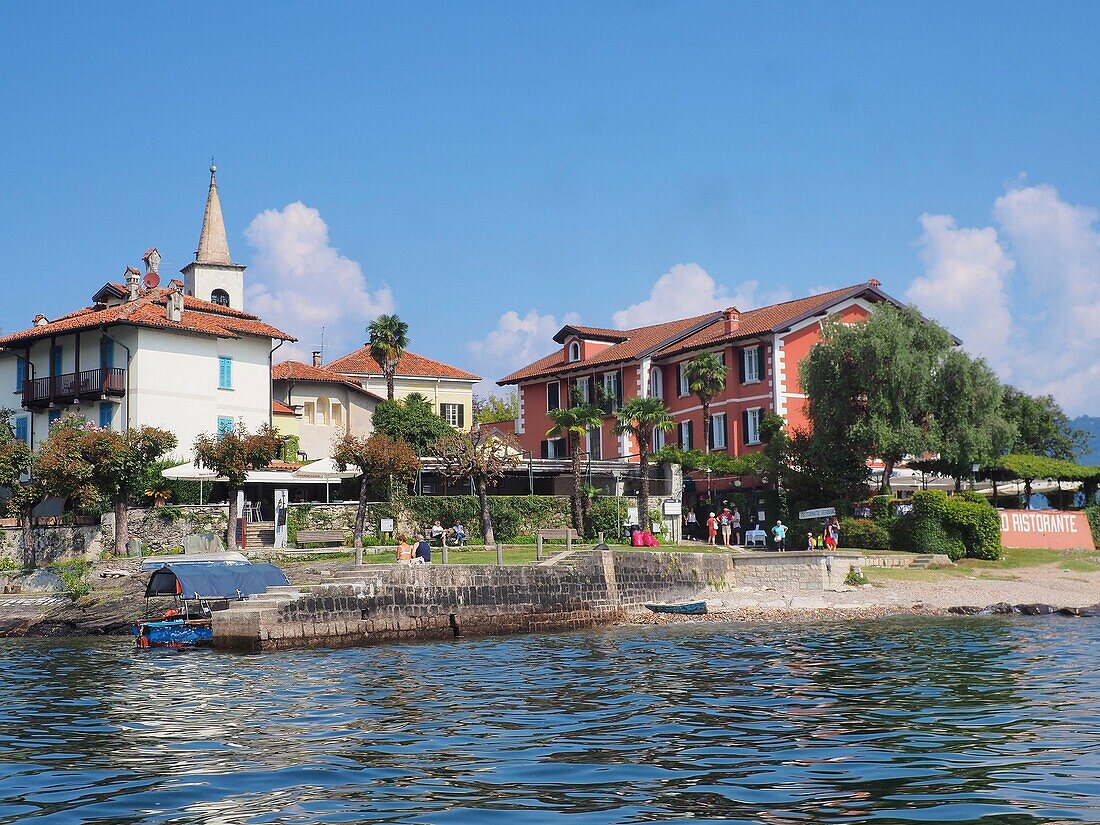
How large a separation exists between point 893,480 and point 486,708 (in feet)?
129

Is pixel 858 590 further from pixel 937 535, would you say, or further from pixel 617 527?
pixel 617 527

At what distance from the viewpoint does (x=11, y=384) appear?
60875mm

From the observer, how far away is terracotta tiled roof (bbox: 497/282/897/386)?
5997 centimetres

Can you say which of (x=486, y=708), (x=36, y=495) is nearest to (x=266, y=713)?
Answer: (x=486, y=708)

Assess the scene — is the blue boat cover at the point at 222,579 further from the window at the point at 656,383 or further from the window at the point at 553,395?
the window at the point at 553,395

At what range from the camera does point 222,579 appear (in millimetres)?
34688

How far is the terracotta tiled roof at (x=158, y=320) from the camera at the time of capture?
55625 mm

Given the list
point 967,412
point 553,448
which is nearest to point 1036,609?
point 967,412

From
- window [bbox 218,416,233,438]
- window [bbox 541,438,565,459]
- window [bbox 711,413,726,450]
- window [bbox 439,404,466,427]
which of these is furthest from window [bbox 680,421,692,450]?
window [bbox 218,416,233,438]

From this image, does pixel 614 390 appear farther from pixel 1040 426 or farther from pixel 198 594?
pixel 198 594

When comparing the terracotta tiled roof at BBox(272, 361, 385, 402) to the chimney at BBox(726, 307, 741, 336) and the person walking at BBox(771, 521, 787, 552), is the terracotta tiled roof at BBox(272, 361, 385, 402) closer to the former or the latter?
the chimney at BBox(726, 307, 741, 336)

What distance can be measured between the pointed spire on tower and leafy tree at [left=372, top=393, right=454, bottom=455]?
15.3 meters

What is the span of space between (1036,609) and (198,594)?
2550 centimetres

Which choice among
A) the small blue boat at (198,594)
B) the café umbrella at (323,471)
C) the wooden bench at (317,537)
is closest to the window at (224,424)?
the café umbrella at (323,471)
